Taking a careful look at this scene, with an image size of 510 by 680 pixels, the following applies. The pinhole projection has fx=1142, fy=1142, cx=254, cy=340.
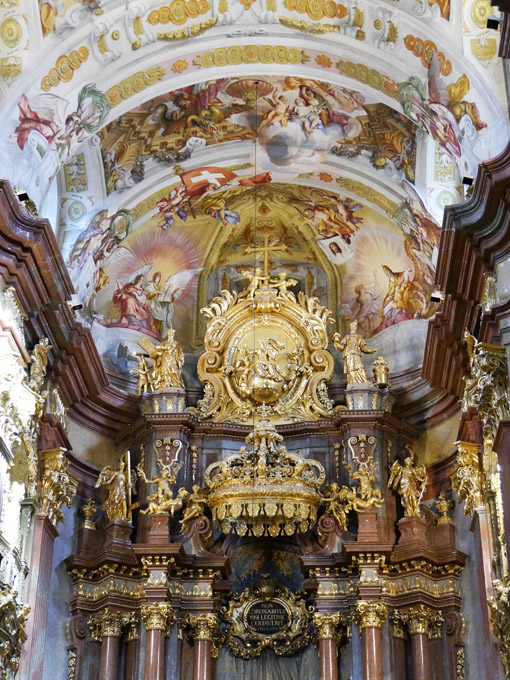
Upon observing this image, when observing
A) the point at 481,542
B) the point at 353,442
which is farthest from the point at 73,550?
the point at 481,542

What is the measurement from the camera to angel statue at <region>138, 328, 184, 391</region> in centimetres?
2102

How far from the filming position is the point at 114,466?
21266 mm

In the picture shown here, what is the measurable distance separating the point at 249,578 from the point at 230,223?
6959mm

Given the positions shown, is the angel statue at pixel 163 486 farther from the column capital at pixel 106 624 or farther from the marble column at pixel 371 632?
the marble column at pixel 371 632

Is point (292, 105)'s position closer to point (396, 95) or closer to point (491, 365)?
point (396, 95)

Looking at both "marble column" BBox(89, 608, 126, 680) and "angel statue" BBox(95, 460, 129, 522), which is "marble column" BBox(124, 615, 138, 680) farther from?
"angel statue" BBox(95, 460, 129, 522)

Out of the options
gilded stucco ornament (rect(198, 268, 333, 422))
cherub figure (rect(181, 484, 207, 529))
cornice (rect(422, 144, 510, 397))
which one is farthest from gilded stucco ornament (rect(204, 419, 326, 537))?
cornice (rect(422, 144, 510, 397))

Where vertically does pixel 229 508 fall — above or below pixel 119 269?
below

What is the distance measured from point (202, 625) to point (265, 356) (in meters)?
5.04

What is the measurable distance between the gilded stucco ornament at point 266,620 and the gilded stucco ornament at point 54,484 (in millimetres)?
3795

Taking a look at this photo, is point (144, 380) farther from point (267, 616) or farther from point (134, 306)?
point (267, 616)

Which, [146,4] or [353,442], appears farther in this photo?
[353,442]

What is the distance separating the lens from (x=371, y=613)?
1867cm

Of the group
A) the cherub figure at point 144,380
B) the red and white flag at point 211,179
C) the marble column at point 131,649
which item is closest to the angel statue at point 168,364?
the cherub figure at point 144,380
